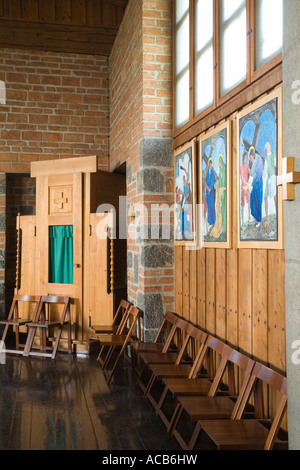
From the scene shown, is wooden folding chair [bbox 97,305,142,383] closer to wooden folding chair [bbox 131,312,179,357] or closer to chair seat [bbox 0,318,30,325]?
wooden folding chair [bbox 131,312,179,357]

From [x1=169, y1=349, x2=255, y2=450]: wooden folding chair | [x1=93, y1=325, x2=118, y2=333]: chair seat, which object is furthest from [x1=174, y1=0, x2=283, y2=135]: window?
[x1=93, y1=325, x2=118, y2=333]: chair seat

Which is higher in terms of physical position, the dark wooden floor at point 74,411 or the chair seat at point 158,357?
the chair seat at point 158,357

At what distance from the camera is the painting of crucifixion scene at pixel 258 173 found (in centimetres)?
309

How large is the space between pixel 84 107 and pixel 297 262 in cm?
613

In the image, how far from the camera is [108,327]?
5816 millimetres

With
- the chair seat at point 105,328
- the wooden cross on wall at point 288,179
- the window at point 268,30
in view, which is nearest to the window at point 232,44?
the window at point 268,30

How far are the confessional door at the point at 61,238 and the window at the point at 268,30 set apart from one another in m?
3.40

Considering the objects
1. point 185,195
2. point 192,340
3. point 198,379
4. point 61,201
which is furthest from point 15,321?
point 198,379

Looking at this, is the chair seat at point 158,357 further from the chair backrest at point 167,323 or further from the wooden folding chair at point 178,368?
the chair backrest at point 167,323

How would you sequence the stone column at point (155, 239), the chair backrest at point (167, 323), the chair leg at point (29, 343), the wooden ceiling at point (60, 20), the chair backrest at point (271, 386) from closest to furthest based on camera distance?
1. the chair backrest at point (271, 386)
2. the chair backrest at point (167, 323)
3. the stone column at point (155, 239)
4. the chair leg at point (29, 343)
5. the wooden ceiling at point (60, 20)

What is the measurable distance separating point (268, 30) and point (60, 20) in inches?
172

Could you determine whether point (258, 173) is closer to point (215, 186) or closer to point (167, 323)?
point (215, 186)
